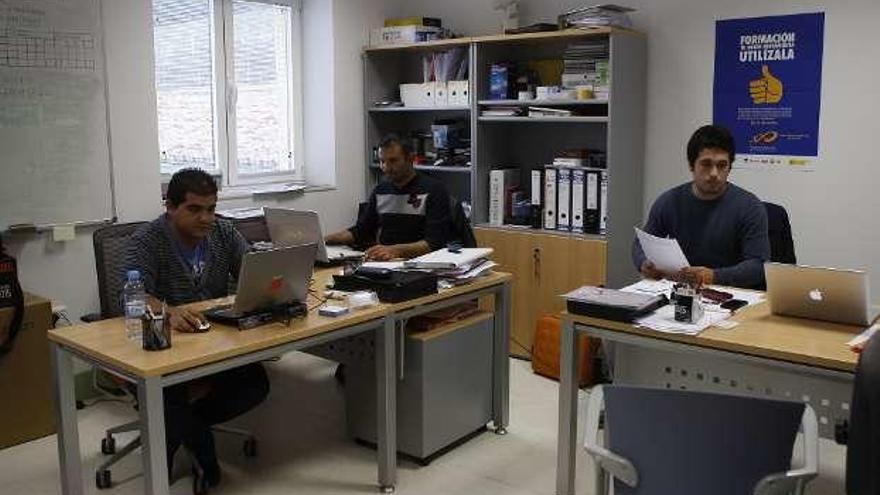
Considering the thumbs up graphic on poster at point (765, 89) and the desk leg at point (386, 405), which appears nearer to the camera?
the desk leg at point (386, 405)

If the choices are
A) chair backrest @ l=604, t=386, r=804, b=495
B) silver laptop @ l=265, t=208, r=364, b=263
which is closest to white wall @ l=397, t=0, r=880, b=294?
silver laptop @ l=265, t=208, r=364, b=263

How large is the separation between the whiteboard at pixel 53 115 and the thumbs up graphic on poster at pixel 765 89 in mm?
3257

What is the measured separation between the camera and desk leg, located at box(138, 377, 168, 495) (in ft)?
7.37

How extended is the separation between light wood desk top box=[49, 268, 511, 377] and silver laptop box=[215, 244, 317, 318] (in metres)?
0.08

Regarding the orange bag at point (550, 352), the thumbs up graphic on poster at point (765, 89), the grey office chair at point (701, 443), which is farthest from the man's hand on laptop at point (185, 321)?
the thumbs up graphic on poster at point (765, 89)

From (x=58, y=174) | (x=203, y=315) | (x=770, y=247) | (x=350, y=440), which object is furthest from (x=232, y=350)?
(x=770, y=247)

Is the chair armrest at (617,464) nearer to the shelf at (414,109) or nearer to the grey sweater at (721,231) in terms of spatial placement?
the grey sweater at (721,231)

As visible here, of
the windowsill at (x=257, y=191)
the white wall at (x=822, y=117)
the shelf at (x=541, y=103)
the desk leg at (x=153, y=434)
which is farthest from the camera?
the windowsill at (x=257, y=191)

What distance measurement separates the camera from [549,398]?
4094 millimetres

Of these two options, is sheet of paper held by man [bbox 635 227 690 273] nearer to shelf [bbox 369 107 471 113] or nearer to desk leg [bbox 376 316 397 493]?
desk leg [bbox 376 316 397 493]

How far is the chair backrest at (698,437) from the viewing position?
5.35ft

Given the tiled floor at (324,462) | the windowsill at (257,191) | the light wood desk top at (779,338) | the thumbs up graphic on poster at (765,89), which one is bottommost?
the tiled floor at (324,462)

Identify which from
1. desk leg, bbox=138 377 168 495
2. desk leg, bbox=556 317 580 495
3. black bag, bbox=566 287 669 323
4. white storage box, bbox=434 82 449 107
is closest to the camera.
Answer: desk leg, bbox=138 377 168 495

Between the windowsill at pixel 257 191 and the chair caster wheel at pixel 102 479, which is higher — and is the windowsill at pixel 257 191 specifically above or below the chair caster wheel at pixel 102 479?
above
